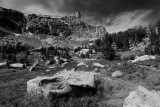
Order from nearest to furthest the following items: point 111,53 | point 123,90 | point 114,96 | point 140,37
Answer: point 114,96, point 123,90, point 111,53, point 140,37

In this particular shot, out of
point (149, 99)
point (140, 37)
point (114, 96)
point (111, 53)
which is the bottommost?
point (114, 96)

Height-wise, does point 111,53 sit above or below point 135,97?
above

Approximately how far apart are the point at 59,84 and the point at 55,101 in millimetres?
2303

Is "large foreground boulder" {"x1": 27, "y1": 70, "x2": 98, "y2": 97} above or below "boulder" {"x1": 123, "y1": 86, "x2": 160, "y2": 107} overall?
above

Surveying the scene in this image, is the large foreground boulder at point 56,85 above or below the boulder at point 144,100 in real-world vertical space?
above

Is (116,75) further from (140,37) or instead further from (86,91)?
(140,37)

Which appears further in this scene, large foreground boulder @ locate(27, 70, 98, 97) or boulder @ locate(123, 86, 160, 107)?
large foreground boulder @ locate(27, 70, 98, 97)

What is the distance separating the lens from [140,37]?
129500 mm

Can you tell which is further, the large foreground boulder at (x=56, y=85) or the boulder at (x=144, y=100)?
the large foreground boulder at (x=56, y=85)

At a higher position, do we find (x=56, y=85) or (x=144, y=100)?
(x=56, y=85)

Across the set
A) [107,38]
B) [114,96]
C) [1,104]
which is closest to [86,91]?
[114,96]

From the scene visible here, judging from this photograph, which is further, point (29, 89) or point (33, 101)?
point (29, 89)

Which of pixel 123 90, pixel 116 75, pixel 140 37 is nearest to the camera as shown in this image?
pixel 123 90

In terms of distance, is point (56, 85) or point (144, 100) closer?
point (144, 100)
